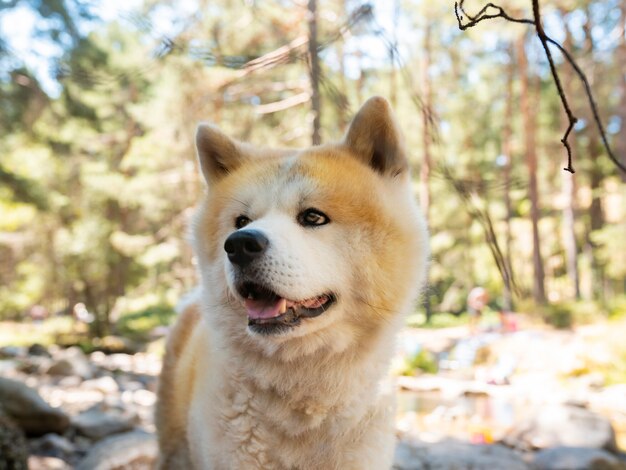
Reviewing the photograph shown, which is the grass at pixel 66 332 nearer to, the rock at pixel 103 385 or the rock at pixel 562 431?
the rock at pixel 103 385

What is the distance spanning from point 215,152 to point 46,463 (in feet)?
13.0

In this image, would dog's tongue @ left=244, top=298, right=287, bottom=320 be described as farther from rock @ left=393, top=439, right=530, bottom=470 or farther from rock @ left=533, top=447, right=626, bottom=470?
rock @ left=533, top=447, right=626, bottom=470

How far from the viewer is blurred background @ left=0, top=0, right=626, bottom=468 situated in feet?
14.4

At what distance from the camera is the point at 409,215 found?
2322 millimetres

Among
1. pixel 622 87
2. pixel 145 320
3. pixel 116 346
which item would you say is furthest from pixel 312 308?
pixel 145 320

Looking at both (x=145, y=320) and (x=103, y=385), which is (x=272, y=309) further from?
(x=145, y=320)

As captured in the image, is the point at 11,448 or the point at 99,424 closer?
the point at 11,448

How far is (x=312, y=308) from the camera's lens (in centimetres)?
202

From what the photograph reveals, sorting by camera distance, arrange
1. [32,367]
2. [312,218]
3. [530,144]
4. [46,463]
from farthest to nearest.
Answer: [530,144] < [32,367] < [46,463] < [312,218]

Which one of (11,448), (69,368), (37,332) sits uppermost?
(11,448)

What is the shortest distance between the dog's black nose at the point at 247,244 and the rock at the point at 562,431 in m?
6.03

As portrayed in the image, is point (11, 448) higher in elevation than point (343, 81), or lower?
lower

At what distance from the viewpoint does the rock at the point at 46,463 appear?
15.9 ft

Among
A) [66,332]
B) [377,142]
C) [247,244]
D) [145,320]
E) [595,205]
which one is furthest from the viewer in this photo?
[145,320]
